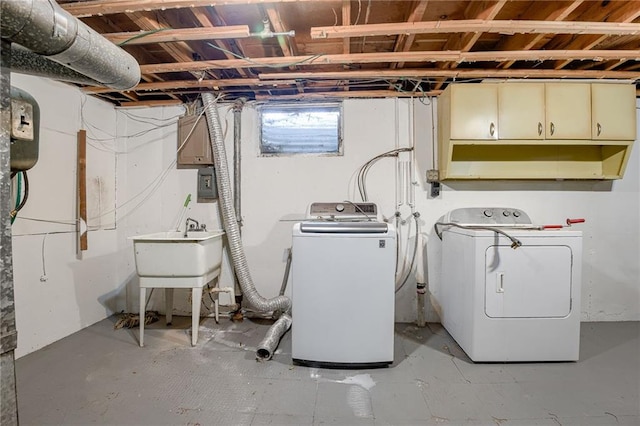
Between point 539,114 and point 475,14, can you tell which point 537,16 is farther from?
point 539,114

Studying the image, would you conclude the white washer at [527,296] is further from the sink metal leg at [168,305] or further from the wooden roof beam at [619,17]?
the sink metal leg at [168,305]

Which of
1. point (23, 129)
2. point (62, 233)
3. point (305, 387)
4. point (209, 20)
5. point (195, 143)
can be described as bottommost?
point (305, 387)

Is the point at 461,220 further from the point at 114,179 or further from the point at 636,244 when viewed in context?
the point at 114,179

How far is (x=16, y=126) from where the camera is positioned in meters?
0.85

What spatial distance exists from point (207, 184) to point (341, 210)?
140 cm

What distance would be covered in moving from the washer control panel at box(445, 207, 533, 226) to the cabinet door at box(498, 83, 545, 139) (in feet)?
2.16

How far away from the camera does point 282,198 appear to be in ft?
9.84

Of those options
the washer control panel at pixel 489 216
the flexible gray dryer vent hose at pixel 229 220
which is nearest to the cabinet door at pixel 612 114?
the washer control panel at pixel 489 216

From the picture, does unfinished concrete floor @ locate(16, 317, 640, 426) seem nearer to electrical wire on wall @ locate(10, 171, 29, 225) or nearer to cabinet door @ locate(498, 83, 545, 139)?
electrical wire on wall @ locate(10, 171, 29, 225)

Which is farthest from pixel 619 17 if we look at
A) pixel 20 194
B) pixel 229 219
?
pixel 20 194

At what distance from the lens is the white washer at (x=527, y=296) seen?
82.4 inches

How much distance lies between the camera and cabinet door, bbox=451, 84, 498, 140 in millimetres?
2500

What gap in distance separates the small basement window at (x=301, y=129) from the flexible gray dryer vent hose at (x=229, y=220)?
16.7 inches

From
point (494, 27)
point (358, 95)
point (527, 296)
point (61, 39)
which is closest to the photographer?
point (61, 39)
